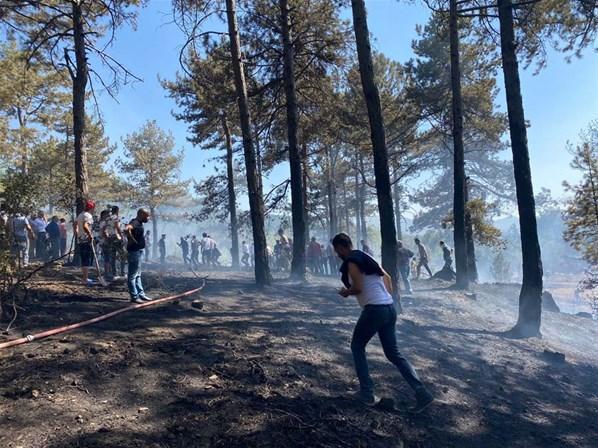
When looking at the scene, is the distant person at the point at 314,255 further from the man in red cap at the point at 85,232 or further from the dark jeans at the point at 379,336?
the dark jeans at the point at 379,336

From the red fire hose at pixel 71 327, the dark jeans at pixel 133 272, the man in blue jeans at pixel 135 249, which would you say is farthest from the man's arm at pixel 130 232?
the red fire hose at pixel 71 327

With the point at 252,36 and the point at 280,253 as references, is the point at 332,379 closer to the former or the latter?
the point at 252,36

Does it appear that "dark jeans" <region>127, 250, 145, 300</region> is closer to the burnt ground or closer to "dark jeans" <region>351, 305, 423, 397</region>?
the burnt ground

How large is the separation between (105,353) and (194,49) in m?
7.75

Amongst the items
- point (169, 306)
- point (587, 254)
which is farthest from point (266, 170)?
point (587, 254)

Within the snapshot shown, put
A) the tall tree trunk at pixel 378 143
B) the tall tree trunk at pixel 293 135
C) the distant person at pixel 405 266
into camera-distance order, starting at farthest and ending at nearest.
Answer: the tall tree trunk at pixel 293 135 < the distant person at pixel 405 266 < the tall tree trunk at pixel 378 143

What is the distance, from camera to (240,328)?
696cm

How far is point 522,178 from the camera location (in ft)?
31.0

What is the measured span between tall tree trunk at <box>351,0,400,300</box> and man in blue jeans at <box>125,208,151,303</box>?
4.89 m

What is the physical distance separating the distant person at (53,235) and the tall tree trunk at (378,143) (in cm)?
1286

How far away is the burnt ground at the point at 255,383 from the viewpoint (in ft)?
12.5

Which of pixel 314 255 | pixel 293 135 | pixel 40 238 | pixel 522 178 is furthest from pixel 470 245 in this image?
pixel 40 238

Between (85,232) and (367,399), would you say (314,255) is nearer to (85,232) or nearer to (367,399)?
(85,232)

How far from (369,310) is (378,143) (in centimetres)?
543
